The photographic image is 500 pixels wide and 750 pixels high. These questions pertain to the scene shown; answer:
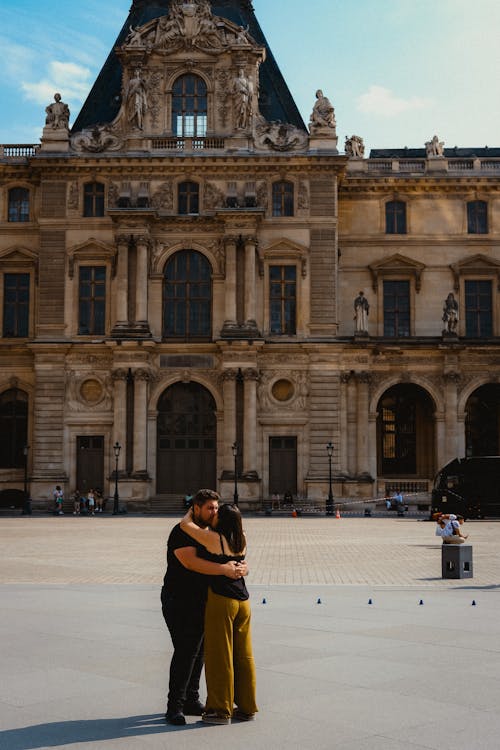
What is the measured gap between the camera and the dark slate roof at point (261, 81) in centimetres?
6456

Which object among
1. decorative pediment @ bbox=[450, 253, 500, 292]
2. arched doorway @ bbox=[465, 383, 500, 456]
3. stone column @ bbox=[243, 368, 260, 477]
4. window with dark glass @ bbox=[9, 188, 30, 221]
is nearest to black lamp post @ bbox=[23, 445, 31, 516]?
stone column @ bbox=[243, 368, 260, 477]

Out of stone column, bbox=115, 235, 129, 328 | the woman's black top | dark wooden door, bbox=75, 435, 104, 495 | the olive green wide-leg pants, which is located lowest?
the olive green wide-leg pants

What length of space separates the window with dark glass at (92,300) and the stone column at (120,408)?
3.21 metres

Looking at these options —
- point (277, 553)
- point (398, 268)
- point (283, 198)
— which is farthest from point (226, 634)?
point (398, 268)

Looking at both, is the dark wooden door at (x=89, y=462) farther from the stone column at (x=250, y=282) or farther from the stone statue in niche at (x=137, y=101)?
the stone statue in niche at (x=137, y=101)

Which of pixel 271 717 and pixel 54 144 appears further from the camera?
pixel 54 144

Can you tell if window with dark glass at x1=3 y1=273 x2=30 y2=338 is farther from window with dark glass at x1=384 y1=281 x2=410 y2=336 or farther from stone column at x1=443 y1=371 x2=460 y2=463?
stone column at x1=443 y1=371 x2=460 y2=463

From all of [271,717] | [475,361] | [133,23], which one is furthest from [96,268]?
[271,717]

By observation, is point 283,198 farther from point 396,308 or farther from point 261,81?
point 396,308

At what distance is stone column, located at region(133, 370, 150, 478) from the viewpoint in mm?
58625

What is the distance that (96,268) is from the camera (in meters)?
61.1

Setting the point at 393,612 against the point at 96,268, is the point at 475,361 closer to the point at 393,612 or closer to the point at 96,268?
the point at 96,268

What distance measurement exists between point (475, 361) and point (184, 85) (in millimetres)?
22944

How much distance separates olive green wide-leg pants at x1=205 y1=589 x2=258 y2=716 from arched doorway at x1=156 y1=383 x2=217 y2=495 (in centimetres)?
5009
